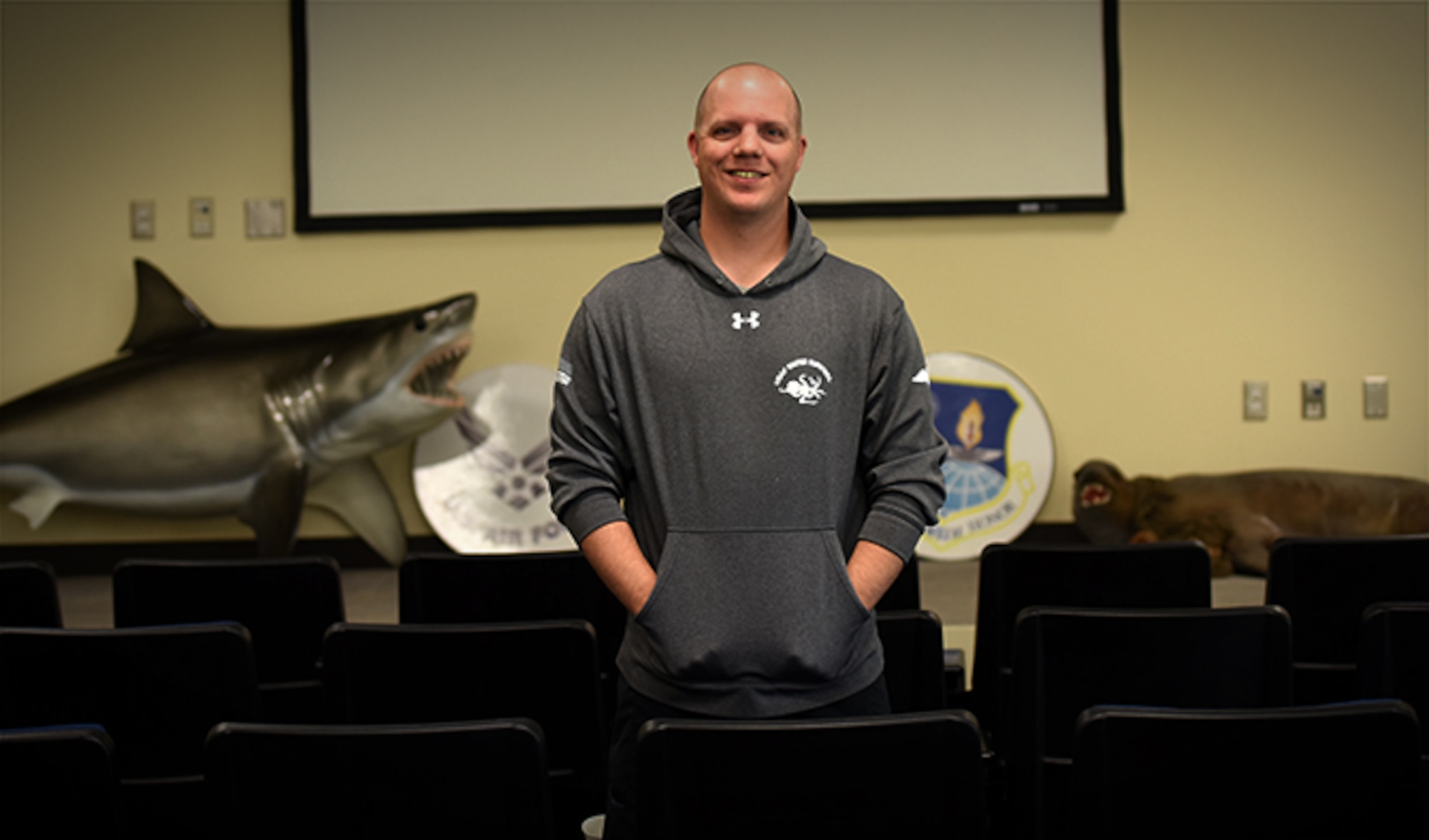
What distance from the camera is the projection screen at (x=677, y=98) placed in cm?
521

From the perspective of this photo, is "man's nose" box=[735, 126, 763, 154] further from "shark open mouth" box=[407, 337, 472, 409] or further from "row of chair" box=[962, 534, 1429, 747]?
A: "shark open mouth" box=[407, 337, 472, 409]

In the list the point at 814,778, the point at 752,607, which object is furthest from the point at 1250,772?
the point at 752,607

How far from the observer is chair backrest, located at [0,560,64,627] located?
2477mm

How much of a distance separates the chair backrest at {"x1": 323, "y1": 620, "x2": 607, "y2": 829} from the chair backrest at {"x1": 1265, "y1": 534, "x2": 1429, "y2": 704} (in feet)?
4.65

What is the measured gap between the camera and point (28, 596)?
8.18ft

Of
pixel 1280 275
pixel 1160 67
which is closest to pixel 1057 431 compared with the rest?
pixel 1280 275

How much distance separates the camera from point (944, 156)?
5234mm

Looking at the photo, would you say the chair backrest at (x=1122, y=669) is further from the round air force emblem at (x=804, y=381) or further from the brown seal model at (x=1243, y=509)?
the brown seal model at (x=1243, y=509)

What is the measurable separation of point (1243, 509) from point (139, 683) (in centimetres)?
422

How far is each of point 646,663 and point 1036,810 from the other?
0.63 metres

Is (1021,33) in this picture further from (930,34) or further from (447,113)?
(447,113)

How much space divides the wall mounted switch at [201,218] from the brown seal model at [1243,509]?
376 cm

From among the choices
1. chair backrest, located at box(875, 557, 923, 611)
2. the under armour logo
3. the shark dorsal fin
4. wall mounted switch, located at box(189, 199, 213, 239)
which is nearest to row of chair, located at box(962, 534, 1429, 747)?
chair backrest, located at box(875, 557, 923, 611)

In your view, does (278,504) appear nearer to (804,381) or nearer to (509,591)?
(509,591)
